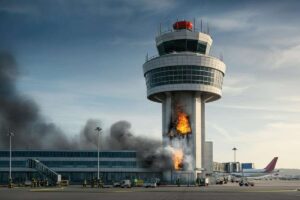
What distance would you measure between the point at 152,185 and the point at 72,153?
5710 centimetres

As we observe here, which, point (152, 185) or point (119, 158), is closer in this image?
point (152, 185)

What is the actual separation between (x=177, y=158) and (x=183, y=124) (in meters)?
10.6

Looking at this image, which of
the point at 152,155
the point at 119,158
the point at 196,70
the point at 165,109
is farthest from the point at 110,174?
the point at 196,70

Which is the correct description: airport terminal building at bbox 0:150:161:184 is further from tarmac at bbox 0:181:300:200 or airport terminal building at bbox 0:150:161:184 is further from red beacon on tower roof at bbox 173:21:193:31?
tarmac at bbox 0:181:300:200

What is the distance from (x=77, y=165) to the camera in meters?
148

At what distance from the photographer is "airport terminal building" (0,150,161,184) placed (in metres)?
147

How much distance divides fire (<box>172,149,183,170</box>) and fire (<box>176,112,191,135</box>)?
6126mm

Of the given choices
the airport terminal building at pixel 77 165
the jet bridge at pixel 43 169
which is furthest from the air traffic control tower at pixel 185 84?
the jet bridge at pixel 43 169

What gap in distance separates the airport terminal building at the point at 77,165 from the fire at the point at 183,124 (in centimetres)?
1621

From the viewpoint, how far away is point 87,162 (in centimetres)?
14850

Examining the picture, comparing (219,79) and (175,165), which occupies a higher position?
(219,79)

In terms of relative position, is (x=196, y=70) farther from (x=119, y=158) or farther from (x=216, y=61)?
(x=119, y=158)

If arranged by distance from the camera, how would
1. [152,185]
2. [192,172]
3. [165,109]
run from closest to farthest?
[152,185]
[192,172]
[165,109]

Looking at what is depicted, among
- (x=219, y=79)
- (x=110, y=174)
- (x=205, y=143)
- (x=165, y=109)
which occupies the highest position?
(x=219, y=79)
